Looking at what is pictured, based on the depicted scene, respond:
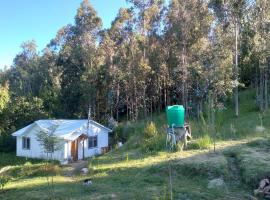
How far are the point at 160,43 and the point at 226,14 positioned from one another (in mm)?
6468

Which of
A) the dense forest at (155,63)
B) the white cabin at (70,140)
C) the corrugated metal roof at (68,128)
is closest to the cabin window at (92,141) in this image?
the white cabin at (70,140)

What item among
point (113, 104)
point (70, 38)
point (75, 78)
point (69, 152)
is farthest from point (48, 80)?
point (69, 152)

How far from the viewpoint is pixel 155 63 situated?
112ft

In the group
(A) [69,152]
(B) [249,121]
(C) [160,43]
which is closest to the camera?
(B) [249,121]

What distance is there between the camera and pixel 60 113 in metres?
40.1

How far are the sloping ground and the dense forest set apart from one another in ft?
31.1

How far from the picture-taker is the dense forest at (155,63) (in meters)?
28.3

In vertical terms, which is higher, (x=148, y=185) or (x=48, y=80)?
(x=48, y=80)

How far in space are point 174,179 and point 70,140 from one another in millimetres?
15897

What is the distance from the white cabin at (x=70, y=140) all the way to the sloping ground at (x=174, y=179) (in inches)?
474

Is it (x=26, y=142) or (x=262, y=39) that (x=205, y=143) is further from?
(x=26, y=142)

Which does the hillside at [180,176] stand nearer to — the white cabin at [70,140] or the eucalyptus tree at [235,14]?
the white cabin at [70,140]

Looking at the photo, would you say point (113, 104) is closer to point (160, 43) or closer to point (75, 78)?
point (75, 78)

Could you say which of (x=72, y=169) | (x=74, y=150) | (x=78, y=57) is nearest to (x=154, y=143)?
(x=72, y=169)
